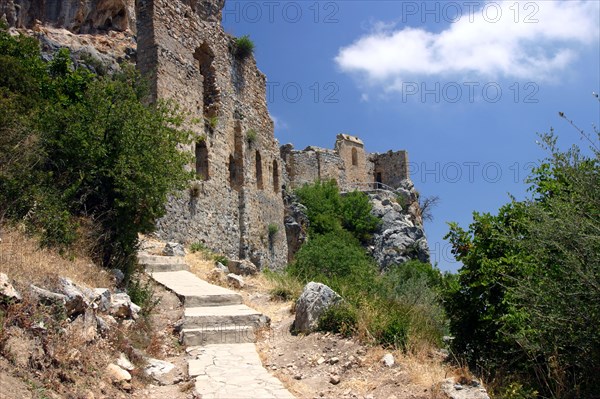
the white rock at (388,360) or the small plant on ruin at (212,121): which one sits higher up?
the small plant on ruin at (212,121)

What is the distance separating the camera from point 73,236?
324 inches

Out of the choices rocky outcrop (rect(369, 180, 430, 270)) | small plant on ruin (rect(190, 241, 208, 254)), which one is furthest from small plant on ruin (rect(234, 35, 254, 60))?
rocky outcrop (rect(369, 180, 430, 270))

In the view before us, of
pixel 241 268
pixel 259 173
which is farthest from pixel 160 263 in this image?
pixel 259 173

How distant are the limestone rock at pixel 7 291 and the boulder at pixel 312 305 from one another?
3.78 m

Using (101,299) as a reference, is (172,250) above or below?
above

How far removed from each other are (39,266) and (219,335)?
263cm

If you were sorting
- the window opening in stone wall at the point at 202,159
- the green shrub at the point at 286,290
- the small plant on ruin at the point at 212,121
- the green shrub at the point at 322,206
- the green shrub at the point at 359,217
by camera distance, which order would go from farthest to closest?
the green shrub at the point at 359,217 < the green shrub at the point at 322,206 < the small plant on ruin at the point at 212,121 < the window opening in stone wall at the point at 202,159 < the green shrub at the point at 286,290

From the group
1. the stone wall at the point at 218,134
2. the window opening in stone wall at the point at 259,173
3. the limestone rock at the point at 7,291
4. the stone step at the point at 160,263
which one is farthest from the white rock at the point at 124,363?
the window opening in stone wall at the point at 259,173

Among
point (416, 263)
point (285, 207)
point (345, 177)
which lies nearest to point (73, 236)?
point (285, 207)

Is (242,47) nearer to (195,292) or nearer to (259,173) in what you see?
(259,173)

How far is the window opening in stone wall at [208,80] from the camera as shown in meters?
17.8

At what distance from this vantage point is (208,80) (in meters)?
18.1

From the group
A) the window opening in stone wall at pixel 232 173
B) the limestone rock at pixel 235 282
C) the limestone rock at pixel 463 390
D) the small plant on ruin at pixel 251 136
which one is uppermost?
the small plant on ruin at pixel 251 136

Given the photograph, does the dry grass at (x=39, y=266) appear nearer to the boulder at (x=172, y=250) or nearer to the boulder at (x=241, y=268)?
the boulder at (x=172, y=250)
